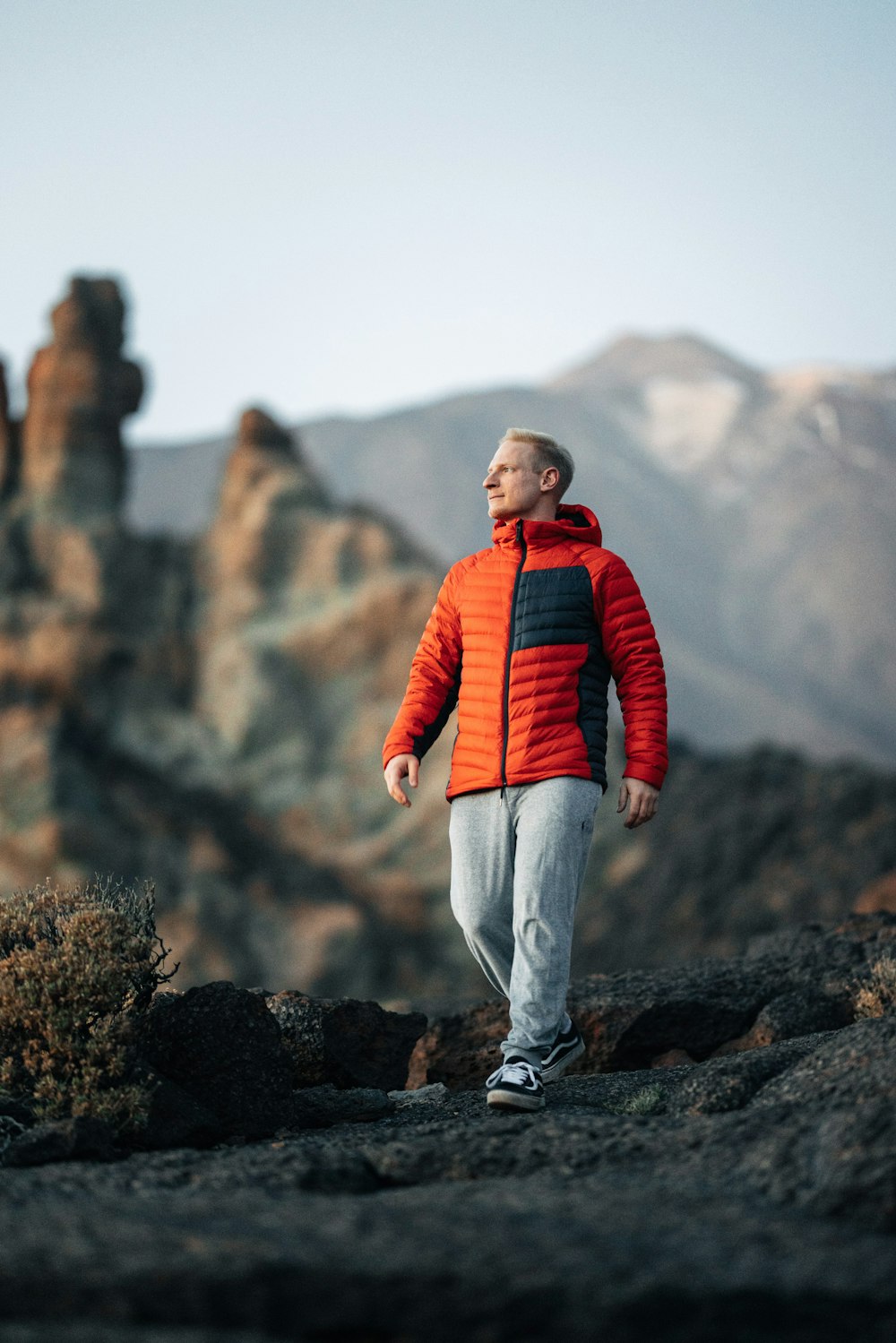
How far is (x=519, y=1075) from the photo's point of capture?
4.38 meters

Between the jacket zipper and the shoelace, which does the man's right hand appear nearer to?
the jacket zipper

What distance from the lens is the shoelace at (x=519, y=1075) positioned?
4367mm

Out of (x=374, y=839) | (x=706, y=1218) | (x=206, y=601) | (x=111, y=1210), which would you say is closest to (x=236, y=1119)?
(x=111, y=1210)

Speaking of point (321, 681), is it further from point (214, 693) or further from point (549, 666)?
point (549, 666)

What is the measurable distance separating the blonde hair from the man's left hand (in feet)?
3.52

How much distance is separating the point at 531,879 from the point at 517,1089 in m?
0.64

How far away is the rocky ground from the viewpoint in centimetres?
244

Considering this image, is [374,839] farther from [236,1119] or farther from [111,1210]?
[111,1210]

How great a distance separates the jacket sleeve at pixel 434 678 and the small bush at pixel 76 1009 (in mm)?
1109

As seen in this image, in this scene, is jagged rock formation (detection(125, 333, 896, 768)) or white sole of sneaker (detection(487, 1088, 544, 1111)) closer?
white sole of sneaker (detection(487, 1088, 544, 1111))

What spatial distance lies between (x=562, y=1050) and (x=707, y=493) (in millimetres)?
72019

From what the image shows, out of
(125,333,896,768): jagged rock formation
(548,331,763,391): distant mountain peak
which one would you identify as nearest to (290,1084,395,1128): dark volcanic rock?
(125,333,896,768): jagged rock formation

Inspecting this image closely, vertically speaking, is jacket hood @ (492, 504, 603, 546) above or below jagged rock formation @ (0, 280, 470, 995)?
above

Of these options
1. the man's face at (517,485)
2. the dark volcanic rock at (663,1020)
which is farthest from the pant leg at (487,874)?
the dark volcanic rock at (663,1020)
